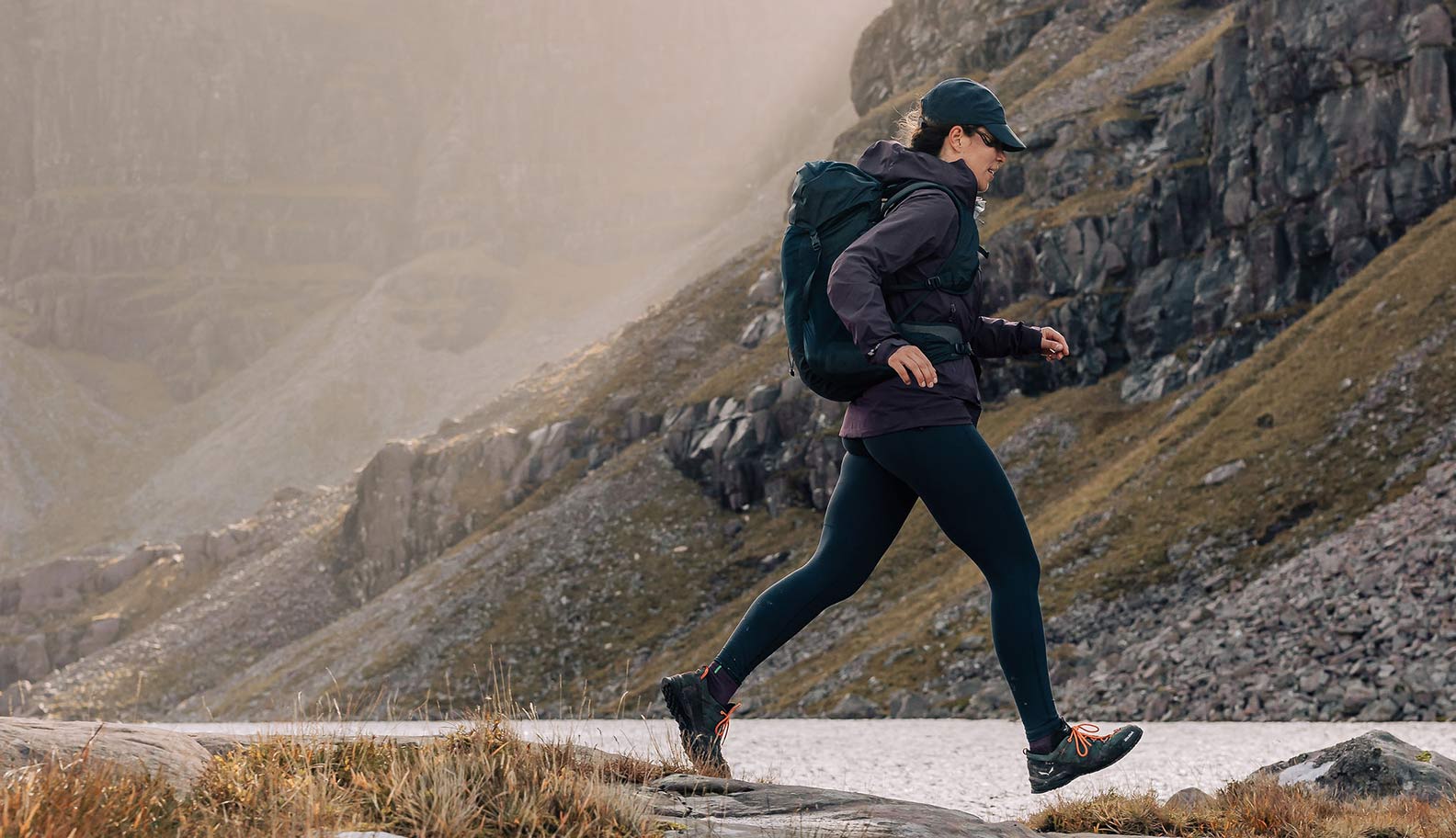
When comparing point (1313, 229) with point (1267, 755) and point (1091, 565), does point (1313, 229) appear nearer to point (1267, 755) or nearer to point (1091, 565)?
point (1091, 565)

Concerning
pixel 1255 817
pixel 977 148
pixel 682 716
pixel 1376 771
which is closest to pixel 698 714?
pixel 682 716

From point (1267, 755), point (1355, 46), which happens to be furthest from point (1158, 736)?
point (1355, 46)

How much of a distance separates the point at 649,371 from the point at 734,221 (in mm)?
106040

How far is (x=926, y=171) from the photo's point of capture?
650 centimetres

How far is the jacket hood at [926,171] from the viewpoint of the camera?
6484 mm

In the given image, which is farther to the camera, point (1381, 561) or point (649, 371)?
point (649, 371)

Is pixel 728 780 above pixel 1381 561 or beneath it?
above

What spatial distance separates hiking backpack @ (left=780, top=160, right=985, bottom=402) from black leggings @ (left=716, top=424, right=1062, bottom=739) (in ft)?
1.47

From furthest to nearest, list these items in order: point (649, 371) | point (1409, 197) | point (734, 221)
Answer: point (734, 221) → point (649, 371) → point (1409, 197)

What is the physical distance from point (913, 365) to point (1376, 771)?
17.5 ft

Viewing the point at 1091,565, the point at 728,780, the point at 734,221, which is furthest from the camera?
the point at 734,221

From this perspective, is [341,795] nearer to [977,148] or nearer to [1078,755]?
[1078,755]

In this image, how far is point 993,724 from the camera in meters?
30.4

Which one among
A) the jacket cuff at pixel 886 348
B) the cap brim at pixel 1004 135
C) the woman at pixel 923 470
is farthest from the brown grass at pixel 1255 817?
the cap brim at pixel 1004 135
